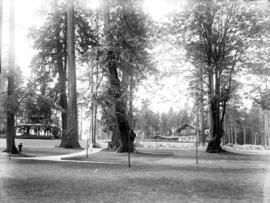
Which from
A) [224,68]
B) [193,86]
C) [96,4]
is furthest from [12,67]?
[224,68]

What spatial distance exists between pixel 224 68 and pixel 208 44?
89.0 inches

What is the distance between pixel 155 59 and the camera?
2288cm

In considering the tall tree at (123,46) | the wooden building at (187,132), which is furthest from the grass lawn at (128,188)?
the wooden building at (187,132)

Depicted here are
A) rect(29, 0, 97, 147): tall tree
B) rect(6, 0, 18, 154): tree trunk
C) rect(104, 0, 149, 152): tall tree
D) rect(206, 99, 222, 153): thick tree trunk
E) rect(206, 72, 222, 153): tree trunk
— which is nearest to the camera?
rect(6, 0, 18, 154): tree trunk

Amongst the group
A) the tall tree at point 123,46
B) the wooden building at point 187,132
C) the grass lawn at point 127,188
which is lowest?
the wooden building at point 187,132

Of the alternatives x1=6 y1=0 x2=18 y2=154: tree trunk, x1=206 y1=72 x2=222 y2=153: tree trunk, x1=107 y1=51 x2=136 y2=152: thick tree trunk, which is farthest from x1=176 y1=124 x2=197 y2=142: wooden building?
x1=6 y1=0 x2=18 y2=154: tree trunk

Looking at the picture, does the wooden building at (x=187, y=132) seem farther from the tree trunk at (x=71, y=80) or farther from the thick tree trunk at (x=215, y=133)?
the tree trunk at (x=71, y=80)

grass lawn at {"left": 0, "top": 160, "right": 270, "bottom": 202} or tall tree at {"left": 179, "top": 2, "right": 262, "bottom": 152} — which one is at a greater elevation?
tall tree at {"left": 179, "top": 2, "right": 262, "bottom": 152}

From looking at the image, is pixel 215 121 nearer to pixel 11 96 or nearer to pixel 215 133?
pixel 215 133

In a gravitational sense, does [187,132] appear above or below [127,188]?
below

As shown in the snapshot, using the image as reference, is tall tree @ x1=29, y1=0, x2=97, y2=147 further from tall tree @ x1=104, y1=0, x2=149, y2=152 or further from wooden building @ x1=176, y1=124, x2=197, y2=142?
wooden building @ x1=176, y1=124, x2=197, y2=142

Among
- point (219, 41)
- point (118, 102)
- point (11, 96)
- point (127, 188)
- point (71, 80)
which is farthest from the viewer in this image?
point (71, 80)

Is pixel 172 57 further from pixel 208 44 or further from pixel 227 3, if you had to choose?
pixel 227 3

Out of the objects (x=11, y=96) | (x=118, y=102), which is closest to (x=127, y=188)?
(x=11, y=96)
